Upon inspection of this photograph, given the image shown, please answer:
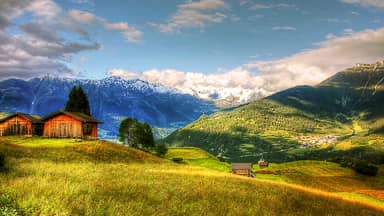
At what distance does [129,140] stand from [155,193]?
98167 millimetres

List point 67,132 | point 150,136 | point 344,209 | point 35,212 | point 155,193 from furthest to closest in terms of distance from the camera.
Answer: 1. point 150,136
2. point 67,132
3. point 344,209
4. point 155,193
5. point 35,212

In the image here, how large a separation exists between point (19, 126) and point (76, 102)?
2174 centimetres

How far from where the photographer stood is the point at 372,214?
2675 centimetres

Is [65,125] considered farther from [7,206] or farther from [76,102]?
[7,206]

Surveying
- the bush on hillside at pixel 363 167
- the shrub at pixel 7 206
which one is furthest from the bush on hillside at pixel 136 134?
the shrub at pixel 7 206

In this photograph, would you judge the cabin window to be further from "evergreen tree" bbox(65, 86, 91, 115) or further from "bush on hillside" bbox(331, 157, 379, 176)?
"bush on hillside" bbox(331, 157, 379, 176)

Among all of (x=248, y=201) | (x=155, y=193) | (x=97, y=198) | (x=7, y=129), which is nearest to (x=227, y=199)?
(x=248, y=201)

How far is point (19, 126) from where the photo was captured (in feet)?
279

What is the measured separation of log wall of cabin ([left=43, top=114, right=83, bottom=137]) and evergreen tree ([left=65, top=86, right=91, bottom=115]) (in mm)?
19405

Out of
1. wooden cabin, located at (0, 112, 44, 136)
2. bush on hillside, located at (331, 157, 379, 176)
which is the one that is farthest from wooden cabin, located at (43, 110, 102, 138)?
bush on hillside, located at (331, 157, 379, 176)

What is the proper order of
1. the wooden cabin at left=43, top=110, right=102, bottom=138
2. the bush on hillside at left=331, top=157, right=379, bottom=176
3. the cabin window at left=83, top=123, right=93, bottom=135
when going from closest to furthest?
1. the wooden cabin at left=43, top=110, right=102, bottom=138
2. the cabin window at left=83, top=123, right=93, bottom=135
3. the bush on hillside at left=331, top=157, right=379, bottom=176

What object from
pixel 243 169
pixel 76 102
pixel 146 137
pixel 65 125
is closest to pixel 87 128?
pixel 65 125

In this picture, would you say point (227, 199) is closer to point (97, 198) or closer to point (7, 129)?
point (97, 198)

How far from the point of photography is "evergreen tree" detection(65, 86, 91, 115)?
341ft
